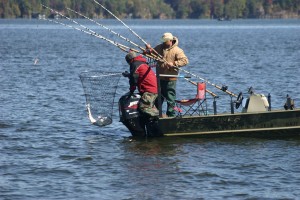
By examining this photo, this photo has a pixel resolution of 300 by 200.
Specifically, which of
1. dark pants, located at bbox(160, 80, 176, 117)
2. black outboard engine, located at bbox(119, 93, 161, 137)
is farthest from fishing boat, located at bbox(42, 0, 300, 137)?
dark pants, located at bbox(160, 80, 176, 117)

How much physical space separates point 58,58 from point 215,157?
1578 inches

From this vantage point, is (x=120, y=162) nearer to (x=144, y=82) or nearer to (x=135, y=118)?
(x=135, y=118)

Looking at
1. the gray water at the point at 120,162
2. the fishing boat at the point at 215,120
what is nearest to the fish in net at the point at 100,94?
the fishing boat at the point at 215,120

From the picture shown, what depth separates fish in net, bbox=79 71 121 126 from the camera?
2077 centimetres

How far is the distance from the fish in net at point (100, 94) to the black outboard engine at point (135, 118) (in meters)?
0.64

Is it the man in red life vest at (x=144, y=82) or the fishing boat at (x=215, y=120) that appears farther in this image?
the man in red life vest at (x=144, y=82)

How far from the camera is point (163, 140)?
20312mm

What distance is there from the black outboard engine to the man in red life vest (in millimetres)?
173

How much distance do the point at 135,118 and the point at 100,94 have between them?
1.10 metres

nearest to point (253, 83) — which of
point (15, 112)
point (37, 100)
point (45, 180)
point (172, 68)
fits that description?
point (37, 100)

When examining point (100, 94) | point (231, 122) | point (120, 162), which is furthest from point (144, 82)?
point (120, 162)

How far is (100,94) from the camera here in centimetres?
2098

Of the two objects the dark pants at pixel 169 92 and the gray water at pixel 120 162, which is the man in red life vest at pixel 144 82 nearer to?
the dark pants at pixel 169 92

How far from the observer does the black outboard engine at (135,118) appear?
66.6ft
